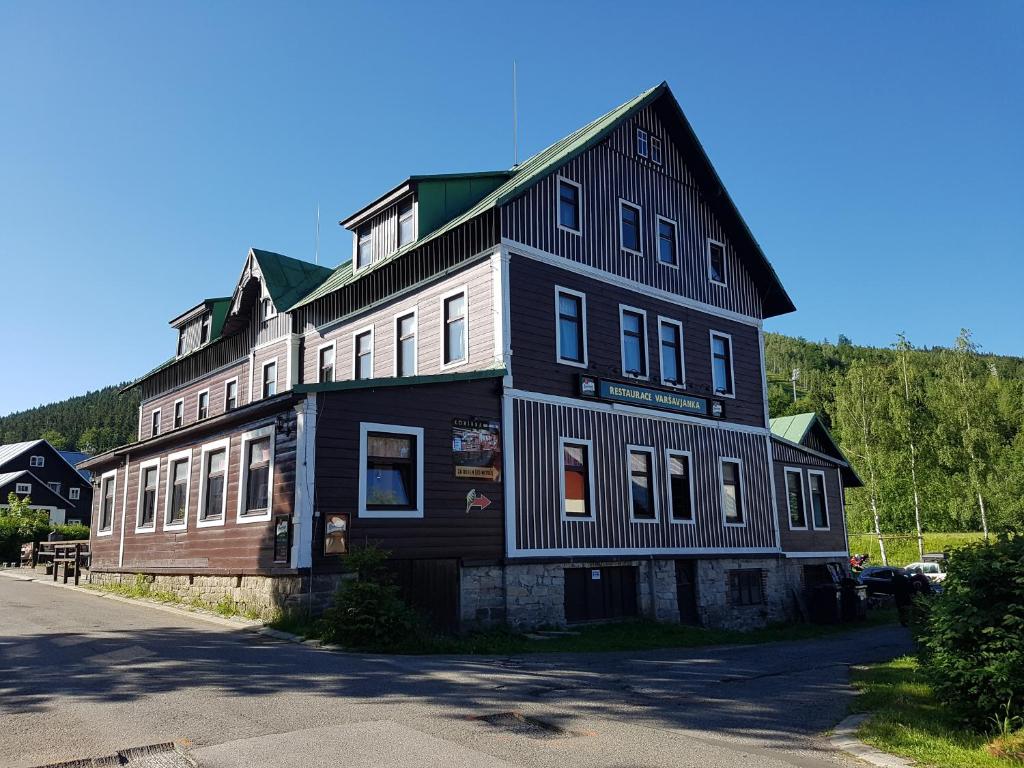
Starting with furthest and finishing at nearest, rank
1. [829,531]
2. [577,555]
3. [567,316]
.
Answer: [829,531]
[567,316]
[577,555]

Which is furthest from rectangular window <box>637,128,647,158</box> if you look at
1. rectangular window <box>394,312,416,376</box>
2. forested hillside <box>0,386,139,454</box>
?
forested hillside <box>0,386,139,454</box>

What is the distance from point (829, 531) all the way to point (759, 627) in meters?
6.53

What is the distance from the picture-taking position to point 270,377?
1127 inches

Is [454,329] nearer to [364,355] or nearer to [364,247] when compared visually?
[364,355]

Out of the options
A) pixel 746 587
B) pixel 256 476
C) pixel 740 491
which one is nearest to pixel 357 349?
pixel 256 476

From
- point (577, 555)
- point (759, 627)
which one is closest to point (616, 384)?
point (577, 555)

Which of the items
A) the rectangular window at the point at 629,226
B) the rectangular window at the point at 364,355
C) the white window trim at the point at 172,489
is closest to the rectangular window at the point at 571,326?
the rectangular window at the point at 629,226

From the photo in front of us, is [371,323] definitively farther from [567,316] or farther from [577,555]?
[577,555]

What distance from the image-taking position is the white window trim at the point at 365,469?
1648 cm

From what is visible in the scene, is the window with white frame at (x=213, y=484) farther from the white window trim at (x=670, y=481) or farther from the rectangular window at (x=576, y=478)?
the white window trim at (x=670, y=481)

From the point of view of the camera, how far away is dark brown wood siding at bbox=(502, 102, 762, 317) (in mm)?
21391

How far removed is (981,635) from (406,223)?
61.1 ft

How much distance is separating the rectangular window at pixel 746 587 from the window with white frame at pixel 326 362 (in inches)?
549

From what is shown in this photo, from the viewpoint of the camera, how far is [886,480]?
5297 centimetres
